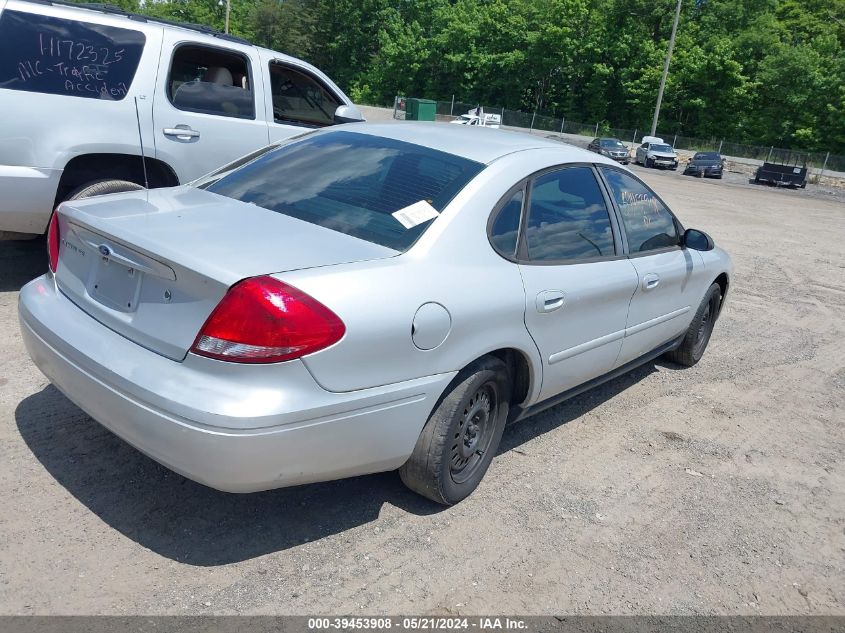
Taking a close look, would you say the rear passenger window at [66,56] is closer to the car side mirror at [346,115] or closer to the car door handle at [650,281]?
the car side mirror at [346,115]

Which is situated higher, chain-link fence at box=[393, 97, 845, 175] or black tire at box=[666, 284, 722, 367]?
chain-link fence at box=[393, 97, 845, 175]

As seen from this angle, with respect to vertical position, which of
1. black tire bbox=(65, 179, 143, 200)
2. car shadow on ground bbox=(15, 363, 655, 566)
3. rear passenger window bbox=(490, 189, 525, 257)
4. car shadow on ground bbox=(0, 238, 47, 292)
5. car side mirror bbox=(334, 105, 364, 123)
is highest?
car side mirror bbox=(334, 105, 364, 123)

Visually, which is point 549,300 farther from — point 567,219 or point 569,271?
point 567,219

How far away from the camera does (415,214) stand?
10.8 ft

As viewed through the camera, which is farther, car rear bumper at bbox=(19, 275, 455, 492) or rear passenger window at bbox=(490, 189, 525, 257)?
rear passenger window at bbox=(490, 189, 525, 257)

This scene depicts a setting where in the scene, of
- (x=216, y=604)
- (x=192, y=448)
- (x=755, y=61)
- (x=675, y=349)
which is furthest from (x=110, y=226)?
(x=755, y=61)

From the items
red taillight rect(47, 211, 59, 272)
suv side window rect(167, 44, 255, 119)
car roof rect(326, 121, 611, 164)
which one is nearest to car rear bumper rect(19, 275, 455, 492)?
red taillight rect(47, 211, 59, 272)

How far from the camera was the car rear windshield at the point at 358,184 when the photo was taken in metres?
3.27

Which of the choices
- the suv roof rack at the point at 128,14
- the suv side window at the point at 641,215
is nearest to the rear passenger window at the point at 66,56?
the suv roof rack at the point at 128,14

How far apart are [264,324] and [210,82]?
429 centimetres

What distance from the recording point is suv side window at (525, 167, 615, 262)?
375cm

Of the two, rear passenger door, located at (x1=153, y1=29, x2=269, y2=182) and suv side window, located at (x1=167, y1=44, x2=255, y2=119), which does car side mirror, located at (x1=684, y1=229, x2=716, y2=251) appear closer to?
rear passenger door, located at (x1=153, y1=29, x2=269, y2=182)

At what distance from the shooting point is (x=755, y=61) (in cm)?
5547

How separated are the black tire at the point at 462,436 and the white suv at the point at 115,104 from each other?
3.42 m
